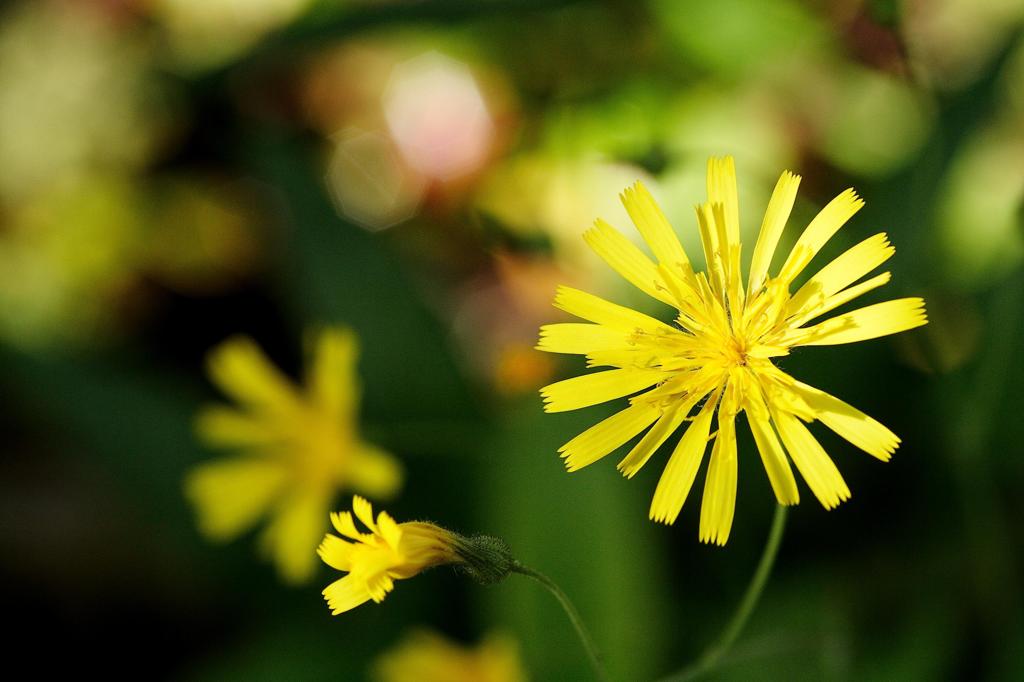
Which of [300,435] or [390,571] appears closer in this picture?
[390,571]

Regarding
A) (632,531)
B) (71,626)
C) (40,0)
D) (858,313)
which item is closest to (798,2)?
(632,531)

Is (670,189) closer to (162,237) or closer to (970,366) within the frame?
(970,366)

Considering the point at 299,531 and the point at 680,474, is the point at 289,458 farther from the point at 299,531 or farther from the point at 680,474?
the point at 680,474

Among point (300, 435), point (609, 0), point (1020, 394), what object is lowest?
point (1020, 394)

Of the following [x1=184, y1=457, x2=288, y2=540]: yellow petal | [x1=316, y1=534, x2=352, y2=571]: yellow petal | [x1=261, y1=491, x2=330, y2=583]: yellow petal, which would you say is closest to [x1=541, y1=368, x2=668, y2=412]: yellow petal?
[x1=316, y1=534, x2=352, y2=571]: yellow petal

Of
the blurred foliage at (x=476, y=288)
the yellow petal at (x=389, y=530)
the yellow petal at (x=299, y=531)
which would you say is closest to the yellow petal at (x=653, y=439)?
the yellow petal at (x=389, y=530)

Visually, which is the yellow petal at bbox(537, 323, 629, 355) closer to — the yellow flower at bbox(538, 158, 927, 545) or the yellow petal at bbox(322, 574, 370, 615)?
the yellow flower at bbox(538, 158, 927, 545)

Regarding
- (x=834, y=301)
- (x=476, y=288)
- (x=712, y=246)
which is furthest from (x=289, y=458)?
(x=834, y=301)

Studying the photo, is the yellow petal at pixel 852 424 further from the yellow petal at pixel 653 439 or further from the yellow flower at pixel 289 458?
the yellow flower at pixel 289 458
